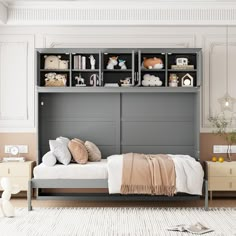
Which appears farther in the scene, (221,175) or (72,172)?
(221,175)

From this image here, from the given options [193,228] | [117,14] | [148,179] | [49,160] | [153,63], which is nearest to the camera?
[193,228]

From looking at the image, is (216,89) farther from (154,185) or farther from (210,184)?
(154,185)

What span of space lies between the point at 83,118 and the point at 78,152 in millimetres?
854

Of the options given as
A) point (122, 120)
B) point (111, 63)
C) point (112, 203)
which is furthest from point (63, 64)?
point (112, 203)

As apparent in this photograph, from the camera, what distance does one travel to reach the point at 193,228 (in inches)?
198

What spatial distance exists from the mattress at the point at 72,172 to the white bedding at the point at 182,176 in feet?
0.41

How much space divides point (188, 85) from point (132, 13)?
4.48ft

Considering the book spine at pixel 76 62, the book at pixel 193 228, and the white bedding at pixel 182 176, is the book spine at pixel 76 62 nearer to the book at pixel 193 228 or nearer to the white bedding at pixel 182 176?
the white bedding at pixel 182 176

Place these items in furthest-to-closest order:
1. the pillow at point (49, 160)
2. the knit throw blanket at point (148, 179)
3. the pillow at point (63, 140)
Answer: the pillow at point (63, 140)
the pillow at point (49, 160)
the knit throw blanket at point (148, 179)

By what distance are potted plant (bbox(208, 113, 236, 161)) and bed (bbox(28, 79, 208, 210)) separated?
1.16 feet

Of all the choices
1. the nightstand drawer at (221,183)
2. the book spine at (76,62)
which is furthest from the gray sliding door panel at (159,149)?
the book spine at (76,62)

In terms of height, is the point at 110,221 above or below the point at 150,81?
below

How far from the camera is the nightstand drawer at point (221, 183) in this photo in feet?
21.5

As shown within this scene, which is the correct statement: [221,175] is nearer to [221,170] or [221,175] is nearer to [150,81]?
[221,170]
